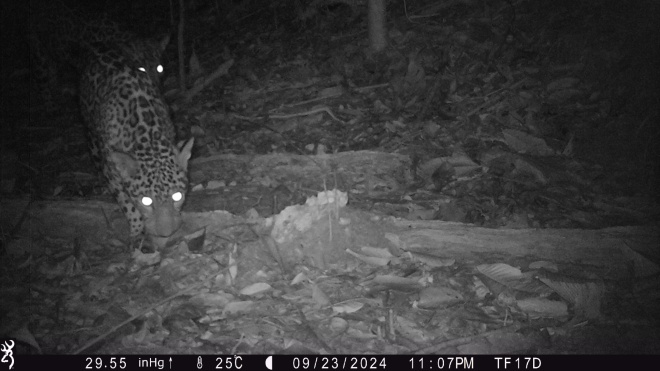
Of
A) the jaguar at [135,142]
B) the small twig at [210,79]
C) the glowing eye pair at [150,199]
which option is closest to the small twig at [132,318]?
the jaguar at [135,142]

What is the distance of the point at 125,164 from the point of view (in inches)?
206

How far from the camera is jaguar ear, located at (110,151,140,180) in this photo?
17.1 ft

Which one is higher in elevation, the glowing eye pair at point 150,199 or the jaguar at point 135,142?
the jaguar at point 135,142

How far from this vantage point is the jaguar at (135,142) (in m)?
5.23

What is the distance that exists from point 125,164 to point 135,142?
21.8 inches

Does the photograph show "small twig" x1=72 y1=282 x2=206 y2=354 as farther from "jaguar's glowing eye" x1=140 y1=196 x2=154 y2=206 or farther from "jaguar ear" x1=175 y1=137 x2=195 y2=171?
"jaguar ear" x1=175 y1=137 x2=195 y2=171

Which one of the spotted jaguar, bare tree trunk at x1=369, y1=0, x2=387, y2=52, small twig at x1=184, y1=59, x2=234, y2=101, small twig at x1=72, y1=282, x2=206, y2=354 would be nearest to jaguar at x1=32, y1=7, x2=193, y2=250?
small twig at x1=72, y1=282, x2=206, y2=354

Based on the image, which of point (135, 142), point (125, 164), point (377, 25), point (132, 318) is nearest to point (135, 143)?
point (135, 142)

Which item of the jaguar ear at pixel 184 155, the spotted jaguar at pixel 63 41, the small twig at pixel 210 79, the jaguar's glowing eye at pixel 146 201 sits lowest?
the jaguar's glowing eye at pixel 146 201

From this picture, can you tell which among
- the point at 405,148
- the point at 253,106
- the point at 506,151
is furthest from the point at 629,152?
the point at 253,106

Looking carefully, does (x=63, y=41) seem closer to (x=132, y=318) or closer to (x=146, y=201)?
(x=146, y=201)

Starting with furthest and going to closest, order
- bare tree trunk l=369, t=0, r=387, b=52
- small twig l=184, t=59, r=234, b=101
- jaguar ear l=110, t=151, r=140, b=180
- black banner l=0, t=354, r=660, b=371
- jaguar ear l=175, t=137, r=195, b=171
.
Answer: small twig l=184, t=59, r=234, b=101 → bare tree trunk l=369, t=0, r=387, b=52 → jaguar ear l=175, t=137, r=195, b=171 → jaguar ear l=110, t=151, r=140, b=180 → black banner l=0, t=354, r=660, b=371

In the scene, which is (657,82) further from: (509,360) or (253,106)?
(253,106)

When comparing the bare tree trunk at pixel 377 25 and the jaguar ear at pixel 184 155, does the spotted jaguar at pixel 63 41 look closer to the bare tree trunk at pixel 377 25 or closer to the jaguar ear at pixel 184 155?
the jaguar ear at pixel 184 155
